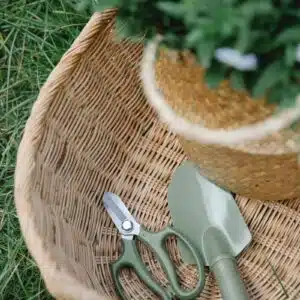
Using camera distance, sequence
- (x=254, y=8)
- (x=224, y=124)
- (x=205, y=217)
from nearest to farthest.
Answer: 1. (x=254, y=8)
2. (x=224, y=124)
3. (x=205, y=217)

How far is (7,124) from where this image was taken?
2.93ft

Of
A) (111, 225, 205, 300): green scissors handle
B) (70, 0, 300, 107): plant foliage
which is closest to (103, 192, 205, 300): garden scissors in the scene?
(111, 225, 205, 300): green scissors handle

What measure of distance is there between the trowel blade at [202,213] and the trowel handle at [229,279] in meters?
0.03

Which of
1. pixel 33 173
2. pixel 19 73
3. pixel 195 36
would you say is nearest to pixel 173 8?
pixel 195 36

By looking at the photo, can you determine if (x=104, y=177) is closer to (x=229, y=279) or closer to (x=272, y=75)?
(x=229, y=279)

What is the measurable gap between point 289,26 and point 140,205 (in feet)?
1.04

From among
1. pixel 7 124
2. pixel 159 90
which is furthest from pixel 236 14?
pixel 7 124

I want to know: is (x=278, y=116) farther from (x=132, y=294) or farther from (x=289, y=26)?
(x=132, y=294)

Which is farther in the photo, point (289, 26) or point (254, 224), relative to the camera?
point (254, 224)

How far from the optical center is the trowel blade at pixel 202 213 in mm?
657

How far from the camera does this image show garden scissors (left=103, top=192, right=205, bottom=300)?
0.65m

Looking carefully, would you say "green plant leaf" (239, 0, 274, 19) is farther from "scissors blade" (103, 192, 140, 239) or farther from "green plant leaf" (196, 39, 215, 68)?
"scissors blade" (103, 192, 140, 239)

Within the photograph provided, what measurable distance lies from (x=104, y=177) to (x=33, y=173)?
0.11 m

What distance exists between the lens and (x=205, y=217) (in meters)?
0.66
